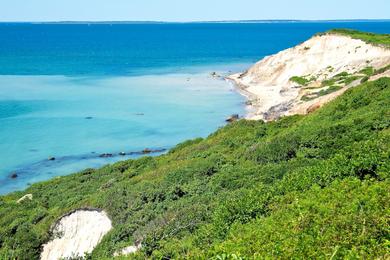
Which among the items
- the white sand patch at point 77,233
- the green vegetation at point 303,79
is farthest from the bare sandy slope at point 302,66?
the white sand patch at point 77,233

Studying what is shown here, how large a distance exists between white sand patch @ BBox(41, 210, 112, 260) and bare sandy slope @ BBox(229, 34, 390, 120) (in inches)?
1213

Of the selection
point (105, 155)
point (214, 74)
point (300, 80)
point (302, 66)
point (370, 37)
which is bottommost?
point (214, 74)

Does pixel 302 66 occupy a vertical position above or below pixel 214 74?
above

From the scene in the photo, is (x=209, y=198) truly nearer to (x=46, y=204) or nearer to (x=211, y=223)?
(x=211, y=223)

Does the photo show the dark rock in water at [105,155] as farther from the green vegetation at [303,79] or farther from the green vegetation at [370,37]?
the green vegetation at [370,37]

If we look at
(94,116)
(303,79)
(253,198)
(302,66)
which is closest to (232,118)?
(303,79)

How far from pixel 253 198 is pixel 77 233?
10.2m

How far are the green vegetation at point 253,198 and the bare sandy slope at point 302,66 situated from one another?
75.9ft

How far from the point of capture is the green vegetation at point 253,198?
11.5 m

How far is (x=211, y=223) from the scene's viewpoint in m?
16.5

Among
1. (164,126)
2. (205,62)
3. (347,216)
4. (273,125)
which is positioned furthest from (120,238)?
(205,62)

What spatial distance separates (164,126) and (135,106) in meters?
12.9

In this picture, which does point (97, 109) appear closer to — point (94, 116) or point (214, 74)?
point (94, 116)

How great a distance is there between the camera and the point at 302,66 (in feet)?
242
